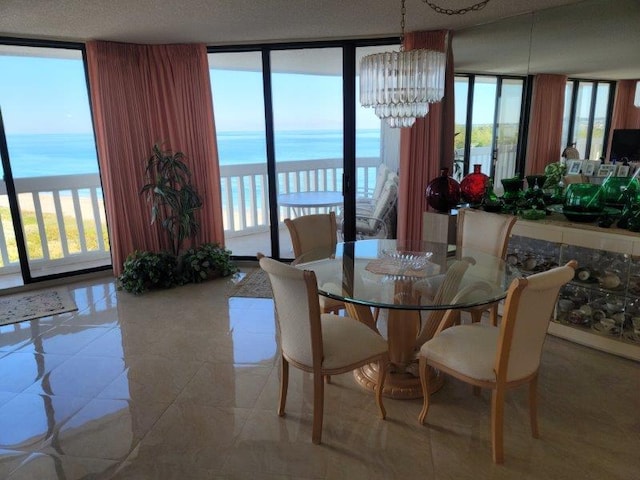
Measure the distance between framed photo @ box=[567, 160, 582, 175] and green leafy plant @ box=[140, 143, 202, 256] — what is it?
3.38 meters

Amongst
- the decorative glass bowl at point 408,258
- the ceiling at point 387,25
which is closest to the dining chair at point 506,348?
the decorative glass bowl at point 408,258

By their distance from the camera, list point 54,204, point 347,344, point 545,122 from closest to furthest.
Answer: point 347,344 < point 545,122 < point 54,204

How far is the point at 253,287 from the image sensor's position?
4.14 meters

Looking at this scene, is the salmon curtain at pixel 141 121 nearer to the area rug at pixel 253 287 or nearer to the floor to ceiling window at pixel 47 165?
the floor to ceiling window at pixel 47 165

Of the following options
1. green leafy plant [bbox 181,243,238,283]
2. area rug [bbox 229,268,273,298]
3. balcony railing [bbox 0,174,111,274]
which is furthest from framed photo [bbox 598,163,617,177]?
balcony railing [bbox 0,174,111,274]

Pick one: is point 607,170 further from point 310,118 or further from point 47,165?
point 47,165

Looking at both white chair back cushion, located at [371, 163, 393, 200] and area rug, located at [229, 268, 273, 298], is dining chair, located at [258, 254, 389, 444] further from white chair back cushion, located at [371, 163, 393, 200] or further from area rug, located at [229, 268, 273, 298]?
white chair back cushion, located at [371, 163, 393, 200]

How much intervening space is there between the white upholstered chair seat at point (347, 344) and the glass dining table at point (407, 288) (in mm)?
150

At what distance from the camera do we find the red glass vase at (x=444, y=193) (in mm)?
3531

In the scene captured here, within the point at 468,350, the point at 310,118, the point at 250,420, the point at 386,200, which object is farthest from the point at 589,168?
the point at 250,420

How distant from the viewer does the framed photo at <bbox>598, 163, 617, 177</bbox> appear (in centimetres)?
303

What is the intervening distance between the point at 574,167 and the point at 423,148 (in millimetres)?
1237

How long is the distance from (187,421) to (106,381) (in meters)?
0.73

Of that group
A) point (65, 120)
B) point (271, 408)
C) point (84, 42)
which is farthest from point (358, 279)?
point (65, 120)
